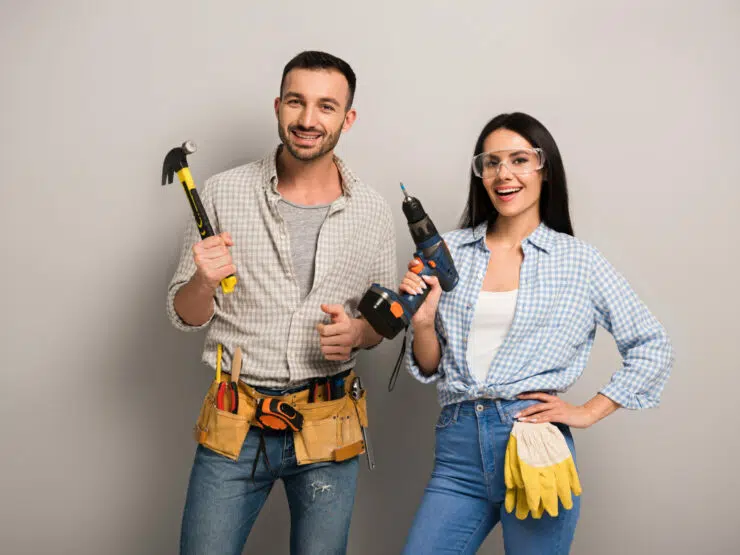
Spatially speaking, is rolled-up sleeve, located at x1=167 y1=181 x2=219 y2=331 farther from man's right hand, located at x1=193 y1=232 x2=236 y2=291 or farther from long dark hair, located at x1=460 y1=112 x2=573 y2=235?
long dark hair, located at x1=460 y1=112 x2=573 y2=235

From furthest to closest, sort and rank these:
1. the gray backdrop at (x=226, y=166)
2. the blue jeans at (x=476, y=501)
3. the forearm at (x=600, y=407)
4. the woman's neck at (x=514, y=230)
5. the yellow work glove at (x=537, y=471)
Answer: the gray backdrop at (x=226, y=166)
the woman's neck at (x=514, y=230)
the forearm at (x=600, y=407)
the blue jeans at (x=476, y=501)
the yellow work glove at (x=537, y=471)

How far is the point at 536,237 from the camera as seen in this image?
2.40 metres

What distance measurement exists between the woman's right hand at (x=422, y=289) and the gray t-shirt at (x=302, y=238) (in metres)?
0.33

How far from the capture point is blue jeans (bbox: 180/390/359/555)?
7.87 ft

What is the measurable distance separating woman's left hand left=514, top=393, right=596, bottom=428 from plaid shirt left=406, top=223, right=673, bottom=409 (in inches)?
1.4

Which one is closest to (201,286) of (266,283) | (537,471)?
(266,283)

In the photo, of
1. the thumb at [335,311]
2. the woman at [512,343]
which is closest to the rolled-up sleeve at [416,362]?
the woman at [512,343]

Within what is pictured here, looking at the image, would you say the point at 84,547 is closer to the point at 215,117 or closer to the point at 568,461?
the point at 215,117

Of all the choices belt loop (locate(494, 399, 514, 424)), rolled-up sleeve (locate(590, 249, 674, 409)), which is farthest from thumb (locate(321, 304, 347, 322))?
rolled-up sleeve (locate(590, 249, 674, 409))

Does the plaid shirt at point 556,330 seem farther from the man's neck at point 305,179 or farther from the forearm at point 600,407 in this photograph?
the man's neck at point 305,179

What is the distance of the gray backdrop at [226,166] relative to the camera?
3127 millimetres

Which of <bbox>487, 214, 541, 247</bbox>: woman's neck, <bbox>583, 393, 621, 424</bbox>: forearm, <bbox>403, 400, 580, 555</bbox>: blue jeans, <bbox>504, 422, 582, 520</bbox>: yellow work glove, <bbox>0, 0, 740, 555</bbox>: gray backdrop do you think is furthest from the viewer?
<bbox>0, 0, 740, 555</bbox>: gray backdrop

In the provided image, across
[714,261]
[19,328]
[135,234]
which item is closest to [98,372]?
[19,328]

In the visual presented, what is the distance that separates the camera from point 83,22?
10.2ft
